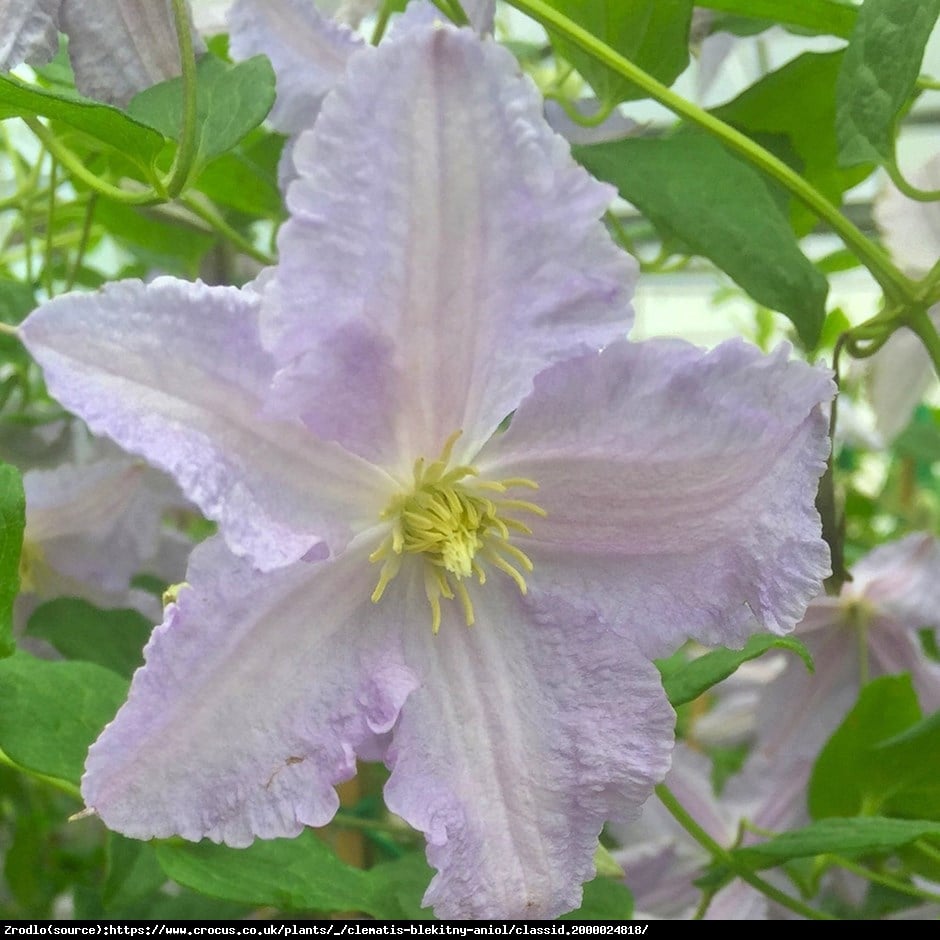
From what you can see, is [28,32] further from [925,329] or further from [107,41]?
[925,329]

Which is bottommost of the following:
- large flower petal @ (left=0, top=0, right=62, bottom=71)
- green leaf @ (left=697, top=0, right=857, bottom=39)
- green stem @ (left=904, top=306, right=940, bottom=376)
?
green stem @ (left=904, top=306, right=940, bottom=376)

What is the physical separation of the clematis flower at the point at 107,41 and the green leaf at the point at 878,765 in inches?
18.5

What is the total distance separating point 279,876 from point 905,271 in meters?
0.52

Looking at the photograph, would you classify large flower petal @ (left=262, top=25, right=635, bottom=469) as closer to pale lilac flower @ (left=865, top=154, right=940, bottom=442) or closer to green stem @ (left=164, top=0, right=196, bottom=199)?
green stem @ (left=164, top=0, right=196, bottom=199)

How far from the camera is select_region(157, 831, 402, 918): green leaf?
0.41 meters

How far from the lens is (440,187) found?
1.03 ft

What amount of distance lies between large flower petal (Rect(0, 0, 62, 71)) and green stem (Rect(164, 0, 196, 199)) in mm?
47

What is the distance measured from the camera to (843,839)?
0.46 meters

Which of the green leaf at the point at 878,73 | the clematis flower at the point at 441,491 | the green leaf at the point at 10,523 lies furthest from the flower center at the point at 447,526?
the green leaf at the point at 878,73

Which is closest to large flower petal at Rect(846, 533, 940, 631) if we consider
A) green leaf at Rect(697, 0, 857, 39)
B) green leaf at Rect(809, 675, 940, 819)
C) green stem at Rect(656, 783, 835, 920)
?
green leaf at Rect(809, 675, 940, 819)

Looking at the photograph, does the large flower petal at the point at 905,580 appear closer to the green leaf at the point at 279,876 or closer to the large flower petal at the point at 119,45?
the green leaf at the point at 279,876

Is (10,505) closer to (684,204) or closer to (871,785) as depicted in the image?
(684,204)

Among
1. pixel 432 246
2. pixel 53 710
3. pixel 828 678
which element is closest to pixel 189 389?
pixel 432 246

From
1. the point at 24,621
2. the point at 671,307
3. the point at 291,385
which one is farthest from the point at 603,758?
the point at 671,307
